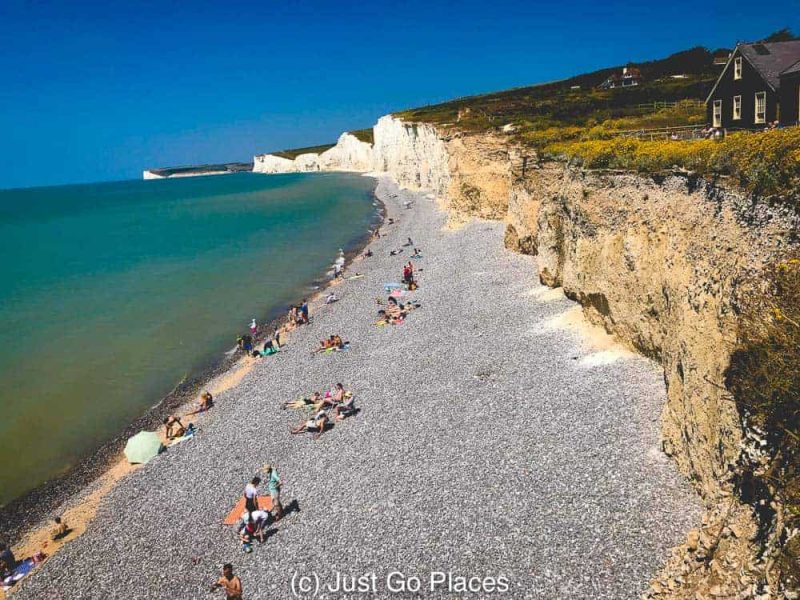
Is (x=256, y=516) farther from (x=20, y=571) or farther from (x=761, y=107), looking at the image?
(x=761, y=107)

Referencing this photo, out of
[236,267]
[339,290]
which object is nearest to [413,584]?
[339,290]

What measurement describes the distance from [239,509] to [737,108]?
22664 millimetres

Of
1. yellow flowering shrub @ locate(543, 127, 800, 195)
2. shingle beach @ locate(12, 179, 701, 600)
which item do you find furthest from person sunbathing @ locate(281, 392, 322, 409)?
yellow flowering shrub @ locate(543, 127, 800, 195)

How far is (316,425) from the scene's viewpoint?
17656 millimetres

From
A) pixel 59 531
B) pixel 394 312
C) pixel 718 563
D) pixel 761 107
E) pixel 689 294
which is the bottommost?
pixel 59 531

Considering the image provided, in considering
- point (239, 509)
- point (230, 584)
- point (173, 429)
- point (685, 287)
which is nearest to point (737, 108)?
point (685, 287)

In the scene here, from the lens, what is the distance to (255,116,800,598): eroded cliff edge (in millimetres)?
8234

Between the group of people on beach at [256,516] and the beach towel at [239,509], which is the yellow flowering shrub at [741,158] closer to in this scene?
the group of people on beach at [256,516]

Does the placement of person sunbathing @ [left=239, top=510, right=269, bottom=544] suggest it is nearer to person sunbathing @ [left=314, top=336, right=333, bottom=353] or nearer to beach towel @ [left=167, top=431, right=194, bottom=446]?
beach towel @ [left=167, top=431, right=194, bottom=446]

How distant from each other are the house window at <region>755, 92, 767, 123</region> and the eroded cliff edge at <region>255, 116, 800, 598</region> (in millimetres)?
6830

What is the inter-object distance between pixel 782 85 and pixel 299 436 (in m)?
20.0

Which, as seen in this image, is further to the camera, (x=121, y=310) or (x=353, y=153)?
(x=353, y=153)

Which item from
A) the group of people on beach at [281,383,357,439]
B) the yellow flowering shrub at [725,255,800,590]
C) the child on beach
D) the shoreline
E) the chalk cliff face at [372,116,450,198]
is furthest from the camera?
the chalk cliff face at [372,116,450,198]

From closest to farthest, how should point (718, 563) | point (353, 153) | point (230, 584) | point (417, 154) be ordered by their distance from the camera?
point (718, 563), point (230, 584), point (417, 154), point (353, 153)
